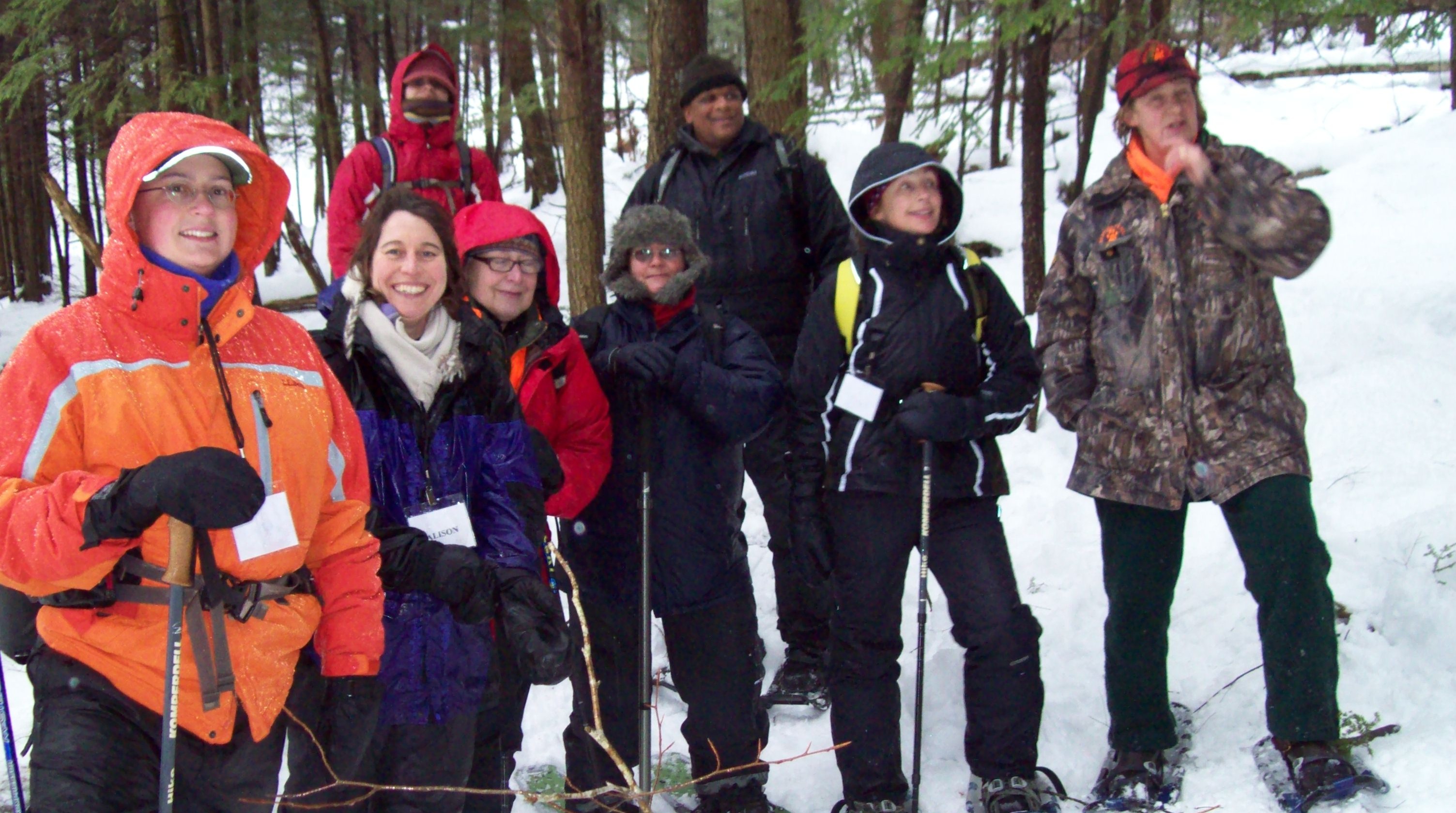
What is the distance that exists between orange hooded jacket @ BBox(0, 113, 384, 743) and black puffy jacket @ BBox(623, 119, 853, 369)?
2.25m

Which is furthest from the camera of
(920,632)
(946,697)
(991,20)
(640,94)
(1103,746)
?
(640,94)

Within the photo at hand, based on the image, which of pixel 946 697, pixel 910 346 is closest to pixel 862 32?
pixel 910 346

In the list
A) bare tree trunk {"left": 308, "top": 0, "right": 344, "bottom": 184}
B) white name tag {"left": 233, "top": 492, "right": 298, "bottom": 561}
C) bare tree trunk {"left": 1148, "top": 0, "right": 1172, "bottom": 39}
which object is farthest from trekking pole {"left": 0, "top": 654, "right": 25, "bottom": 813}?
bare tree trunk {"left": 308, "top": 0, "right": 344, "bottom": 184}

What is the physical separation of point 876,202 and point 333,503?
223 centimetres

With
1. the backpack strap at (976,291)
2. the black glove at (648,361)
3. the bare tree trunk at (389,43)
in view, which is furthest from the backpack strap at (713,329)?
the bare tree trunk at (389,43)

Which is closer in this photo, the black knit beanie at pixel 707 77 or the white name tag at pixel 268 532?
the white name tag at pixel 268 532

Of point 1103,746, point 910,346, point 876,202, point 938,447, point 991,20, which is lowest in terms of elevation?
point 1103,746

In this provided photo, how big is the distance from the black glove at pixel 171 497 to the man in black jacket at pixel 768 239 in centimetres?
274

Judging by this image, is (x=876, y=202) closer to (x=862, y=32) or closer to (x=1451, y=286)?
(x=862, y=32)

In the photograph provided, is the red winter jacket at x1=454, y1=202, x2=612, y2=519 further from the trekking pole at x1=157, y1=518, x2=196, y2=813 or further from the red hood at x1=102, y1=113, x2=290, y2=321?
the trekking pole at x1=157, y1=518, x2=196, y2=813

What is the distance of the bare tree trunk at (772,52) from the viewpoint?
25.5ft

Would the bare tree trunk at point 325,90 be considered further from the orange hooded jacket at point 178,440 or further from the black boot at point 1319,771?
the black boot at point 1319,771

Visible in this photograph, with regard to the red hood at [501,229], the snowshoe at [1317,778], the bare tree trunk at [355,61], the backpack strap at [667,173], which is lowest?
the snowshoe at [1317,778]

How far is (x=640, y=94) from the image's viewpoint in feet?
105
